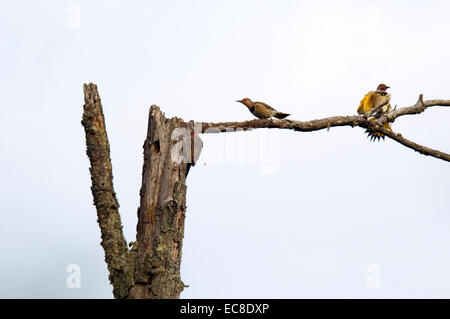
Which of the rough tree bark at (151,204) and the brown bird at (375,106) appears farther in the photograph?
the brown bird at (375,106)

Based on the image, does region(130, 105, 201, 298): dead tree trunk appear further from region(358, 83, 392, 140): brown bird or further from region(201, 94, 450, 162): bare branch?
region(358, 83, 392, 140): brown bird

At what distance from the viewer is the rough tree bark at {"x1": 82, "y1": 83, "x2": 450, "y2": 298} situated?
714cm

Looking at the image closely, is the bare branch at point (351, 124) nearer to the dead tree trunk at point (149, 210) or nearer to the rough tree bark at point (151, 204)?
the rough tree bark at point (151, 204)

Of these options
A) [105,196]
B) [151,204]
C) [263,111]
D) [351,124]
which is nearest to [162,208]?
[151,204]

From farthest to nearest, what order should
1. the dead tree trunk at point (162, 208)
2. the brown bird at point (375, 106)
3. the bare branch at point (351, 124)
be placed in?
the brown bird at point (375, 106)
the bare branch at point (351, 124)
the dead tree trunk at point (162, 208)

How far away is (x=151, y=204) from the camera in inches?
293

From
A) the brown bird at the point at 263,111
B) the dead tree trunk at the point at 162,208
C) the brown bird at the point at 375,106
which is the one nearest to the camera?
the dead tree trunk at the point at 162,208

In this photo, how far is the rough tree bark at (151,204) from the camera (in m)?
7.14

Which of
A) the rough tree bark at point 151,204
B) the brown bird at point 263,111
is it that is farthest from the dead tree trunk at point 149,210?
the brown bird at point 263,111

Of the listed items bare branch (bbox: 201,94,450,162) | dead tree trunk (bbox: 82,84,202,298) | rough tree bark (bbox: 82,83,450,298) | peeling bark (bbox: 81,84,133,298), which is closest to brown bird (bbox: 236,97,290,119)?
bare branch (bbox: 201,94,450,162)

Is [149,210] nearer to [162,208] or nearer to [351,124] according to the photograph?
[162,208]
